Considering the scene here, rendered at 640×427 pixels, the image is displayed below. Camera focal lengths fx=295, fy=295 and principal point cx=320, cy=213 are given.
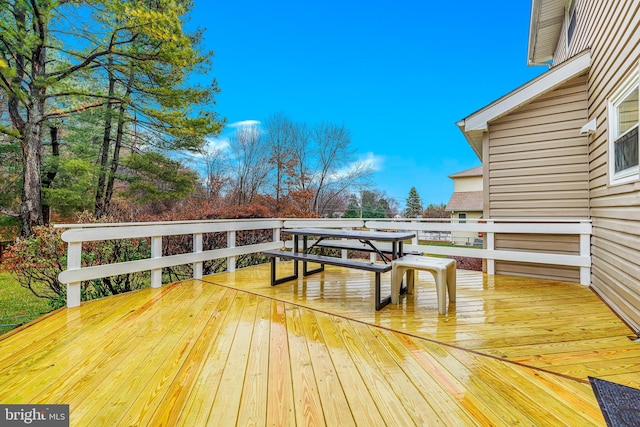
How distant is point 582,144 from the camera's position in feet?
13.0

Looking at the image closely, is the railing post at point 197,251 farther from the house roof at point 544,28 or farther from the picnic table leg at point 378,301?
the house roof at point 544,28

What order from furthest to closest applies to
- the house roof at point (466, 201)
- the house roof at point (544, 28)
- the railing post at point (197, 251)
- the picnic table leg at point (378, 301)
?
the house roof at point (466, 201) → the house roof at point (544, 28) → the railing post at point (197, 251) → the picnic table leg at point (378, 301)

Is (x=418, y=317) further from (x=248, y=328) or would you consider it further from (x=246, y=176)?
(x=246, y=176)

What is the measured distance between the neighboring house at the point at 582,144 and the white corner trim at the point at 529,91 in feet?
0.04

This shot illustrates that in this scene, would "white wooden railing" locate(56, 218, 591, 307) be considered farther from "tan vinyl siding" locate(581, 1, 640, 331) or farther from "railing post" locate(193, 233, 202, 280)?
"tan vinyl siding" locate(581, 1, 640, 331)

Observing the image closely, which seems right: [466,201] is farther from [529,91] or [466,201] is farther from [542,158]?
[529,91]

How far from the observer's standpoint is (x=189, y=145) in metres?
9.30

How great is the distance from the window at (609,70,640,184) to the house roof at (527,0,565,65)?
3747 mm

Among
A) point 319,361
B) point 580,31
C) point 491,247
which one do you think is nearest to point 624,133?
point 491,247

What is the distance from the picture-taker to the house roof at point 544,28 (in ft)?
17.6

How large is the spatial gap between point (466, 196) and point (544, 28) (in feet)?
39.2

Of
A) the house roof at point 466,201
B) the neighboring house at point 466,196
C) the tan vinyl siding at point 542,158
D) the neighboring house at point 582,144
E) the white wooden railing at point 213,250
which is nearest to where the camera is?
the neighboring house at point 582,144

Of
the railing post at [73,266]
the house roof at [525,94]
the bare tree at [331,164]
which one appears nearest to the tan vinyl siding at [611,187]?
the house roof at [525,94]

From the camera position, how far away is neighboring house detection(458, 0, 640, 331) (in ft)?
8.45
